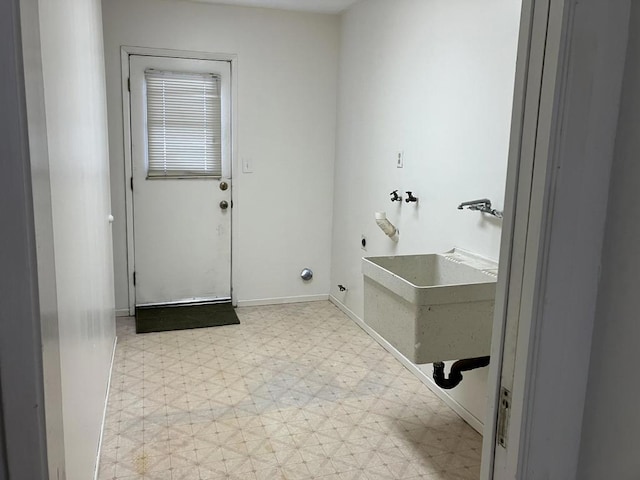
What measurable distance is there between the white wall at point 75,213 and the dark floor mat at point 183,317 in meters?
1.36

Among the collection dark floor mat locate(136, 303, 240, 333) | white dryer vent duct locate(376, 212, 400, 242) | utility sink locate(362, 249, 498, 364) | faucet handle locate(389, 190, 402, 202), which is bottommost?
dark floor mat locate(136, 303, 240, 333)

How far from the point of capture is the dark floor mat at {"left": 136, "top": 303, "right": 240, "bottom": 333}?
3.99 metres

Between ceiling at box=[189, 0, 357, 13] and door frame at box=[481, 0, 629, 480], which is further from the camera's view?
ceiling at box=[189, 0, 357, 13]

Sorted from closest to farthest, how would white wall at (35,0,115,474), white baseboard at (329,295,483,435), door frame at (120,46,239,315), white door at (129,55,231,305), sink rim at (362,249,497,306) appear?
1. white wall at (35,0,115,474)
2. sink rim at (362,249,497,306)
3. white baseboard at (329,295,483,435)
4. door frame at (120,46,239,315)
5. white door at (129,55,231,305)

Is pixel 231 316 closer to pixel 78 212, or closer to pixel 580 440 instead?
pixel 78 212

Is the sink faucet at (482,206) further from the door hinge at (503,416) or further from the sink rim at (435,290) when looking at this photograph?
the door hinge at (503,416)

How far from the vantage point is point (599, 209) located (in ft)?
2.72

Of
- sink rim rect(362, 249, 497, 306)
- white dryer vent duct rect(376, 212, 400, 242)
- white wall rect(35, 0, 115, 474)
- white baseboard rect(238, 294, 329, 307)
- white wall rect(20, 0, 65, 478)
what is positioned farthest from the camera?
white baseboard rect(238, 294, 329, 307)

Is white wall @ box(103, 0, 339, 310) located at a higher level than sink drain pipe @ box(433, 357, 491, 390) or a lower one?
higher

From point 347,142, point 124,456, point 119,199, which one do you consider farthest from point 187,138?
point 124,456

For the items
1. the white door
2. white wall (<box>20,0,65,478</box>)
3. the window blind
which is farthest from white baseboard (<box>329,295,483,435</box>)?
white wall (<box>20,0,65,478</box>)

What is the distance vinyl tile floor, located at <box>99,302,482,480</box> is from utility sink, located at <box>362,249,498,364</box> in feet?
1.78

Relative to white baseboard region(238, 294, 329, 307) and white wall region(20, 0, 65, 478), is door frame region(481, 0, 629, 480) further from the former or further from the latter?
white baseboard region(238, 294, 329, 307)

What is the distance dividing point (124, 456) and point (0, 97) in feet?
6.98
